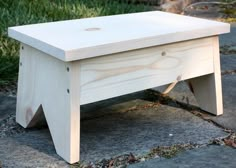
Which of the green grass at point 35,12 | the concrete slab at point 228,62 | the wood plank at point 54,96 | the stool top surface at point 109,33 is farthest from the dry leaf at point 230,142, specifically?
the green grass at point 35,12

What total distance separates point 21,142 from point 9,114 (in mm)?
268

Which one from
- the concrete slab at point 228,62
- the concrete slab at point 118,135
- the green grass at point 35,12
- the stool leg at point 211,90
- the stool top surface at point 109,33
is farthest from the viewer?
the concrete slab at point 228,62

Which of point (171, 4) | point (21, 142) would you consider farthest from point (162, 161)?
point (171, 4)

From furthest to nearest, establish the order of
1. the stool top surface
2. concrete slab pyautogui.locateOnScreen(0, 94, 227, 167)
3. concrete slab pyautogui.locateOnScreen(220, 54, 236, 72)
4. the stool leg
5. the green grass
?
1. concrete slab pyautogui.locateOnScreen(220, 54, 236, 72)
2. the green grass
3. the stool leg
4. concrete slab pyautogui.locateOnScreen(0, 94, 227, 167)
5. the stool top surface

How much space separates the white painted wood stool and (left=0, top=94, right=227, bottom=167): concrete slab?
0.07 metres

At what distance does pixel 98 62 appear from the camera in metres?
1.52

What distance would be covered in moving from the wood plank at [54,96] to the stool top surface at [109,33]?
58mm

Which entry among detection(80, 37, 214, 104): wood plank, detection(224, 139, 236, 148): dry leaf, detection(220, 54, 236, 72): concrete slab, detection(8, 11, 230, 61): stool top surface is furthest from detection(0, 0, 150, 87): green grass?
detection(224, 139, 236, 148): dry leaf

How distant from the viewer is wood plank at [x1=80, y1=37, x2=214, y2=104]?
4.99ft

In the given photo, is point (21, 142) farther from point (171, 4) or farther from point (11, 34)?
point (171, 4)

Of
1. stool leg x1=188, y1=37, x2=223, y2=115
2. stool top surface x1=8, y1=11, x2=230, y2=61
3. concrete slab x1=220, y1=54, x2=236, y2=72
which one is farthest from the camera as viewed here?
concrete slab x1=220, y1=54, x2=236, y2=72

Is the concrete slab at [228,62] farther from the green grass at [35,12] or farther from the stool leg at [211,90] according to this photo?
the green grass at [35,12]

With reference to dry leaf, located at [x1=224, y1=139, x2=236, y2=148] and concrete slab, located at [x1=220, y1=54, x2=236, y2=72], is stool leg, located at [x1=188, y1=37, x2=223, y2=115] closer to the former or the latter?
dry leaf, located at [x1=224, y1=139, x2=236, y2=148]

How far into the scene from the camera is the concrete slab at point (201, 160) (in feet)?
4.94
